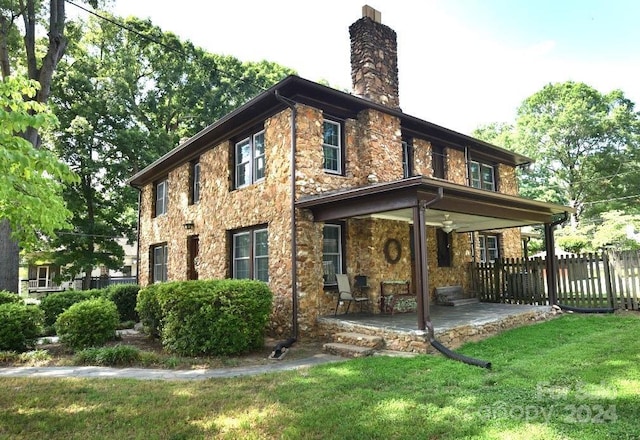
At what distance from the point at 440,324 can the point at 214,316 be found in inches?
163

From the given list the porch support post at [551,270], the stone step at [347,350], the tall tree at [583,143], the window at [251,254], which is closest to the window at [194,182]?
the window at [251,254]

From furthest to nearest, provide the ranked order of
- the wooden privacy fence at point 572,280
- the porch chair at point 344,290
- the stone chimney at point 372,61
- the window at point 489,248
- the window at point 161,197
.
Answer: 1. the window at point 161,197
2. the window at point 489,248
3. the stone chimney at point 372,61
4. the wooden privacy fence at point 572,280
5. the porch chair at point 344,290

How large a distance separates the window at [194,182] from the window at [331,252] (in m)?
5.70

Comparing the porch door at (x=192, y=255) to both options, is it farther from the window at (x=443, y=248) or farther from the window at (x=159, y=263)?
the window at (x=443, y=248)

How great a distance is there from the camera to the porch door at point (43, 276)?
33.8 m

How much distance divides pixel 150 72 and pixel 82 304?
20102 millimetres

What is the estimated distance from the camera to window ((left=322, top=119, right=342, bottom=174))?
968 centimetres

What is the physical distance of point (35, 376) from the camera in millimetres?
6152

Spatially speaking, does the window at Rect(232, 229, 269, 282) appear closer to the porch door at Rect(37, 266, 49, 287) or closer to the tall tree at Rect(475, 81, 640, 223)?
the tall tree at Rect(475, 81, 640, 223)

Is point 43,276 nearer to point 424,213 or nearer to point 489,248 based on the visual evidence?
point 489,248

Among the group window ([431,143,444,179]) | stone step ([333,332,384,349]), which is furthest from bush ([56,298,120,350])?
window ([431,143,444,179])

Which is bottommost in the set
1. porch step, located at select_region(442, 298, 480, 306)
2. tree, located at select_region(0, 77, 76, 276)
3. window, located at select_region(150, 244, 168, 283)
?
porch step, located at select_region(442, 298, 480, 306)

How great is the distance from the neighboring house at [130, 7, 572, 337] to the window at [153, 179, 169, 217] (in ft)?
6.94

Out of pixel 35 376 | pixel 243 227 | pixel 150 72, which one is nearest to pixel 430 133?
pixel 243 227
